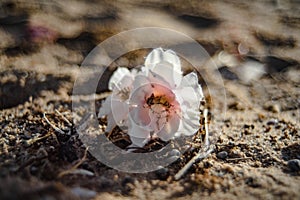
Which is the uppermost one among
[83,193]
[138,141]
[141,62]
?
[141,62]

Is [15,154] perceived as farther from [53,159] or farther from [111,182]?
[111,182]

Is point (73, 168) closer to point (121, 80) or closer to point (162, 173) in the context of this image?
point (162, 173)

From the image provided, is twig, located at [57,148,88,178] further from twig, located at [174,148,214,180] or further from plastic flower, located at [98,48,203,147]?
twig, located at [174,148,214,180]

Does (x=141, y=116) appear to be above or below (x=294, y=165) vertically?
above

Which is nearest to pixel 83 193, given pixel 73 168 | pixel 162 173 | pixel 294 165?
pixel 73 168

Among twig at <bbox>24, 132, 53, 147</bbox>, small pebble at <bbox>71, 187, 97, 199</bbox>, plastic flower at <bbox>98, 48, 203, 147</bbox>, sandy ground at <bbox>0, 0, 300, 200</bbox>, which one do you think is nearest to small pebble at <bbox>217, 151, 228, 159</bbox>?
sandy ground at <bbox>0, 0, 300, 200</bbox>

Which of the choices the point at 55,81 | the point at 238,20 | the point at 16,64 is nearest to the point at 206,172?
the point at 55,81
